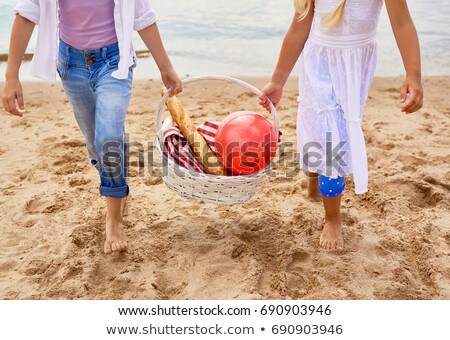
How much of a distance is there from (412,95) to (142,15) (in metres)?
1.32

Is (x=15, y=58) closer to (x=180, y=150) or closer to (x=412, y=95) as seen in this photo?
(x=180, y=150)

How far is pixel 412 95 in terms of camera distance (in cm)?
251

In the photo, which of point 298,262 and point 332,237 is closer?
point 298,262

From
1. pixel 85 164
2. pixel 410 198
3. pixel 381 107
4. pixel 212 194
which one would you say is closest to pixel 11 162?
pixel 85 164

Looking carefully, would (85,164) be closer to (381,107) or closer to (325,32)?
(325,32)

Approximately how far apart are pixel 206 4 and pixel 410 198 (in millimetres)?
6688

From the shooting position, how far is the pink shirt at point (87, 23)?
2664 millimetres

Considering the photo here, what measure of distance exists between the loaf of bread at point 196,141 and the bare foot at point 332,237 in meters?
0.63

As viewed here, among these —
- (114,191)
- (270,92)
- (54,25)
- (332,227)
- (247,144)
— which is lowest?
(332,227)

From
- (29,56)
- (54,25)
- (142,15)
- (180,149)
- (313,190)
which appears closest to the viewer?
(54,25)

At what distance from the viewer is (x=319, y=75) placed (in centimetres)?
273

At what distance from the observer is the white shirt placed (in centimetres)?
259

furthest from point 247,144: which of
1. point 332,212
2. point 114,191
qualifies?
point 114,191

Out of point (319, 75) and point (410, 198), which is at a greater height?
point (319, 75)
